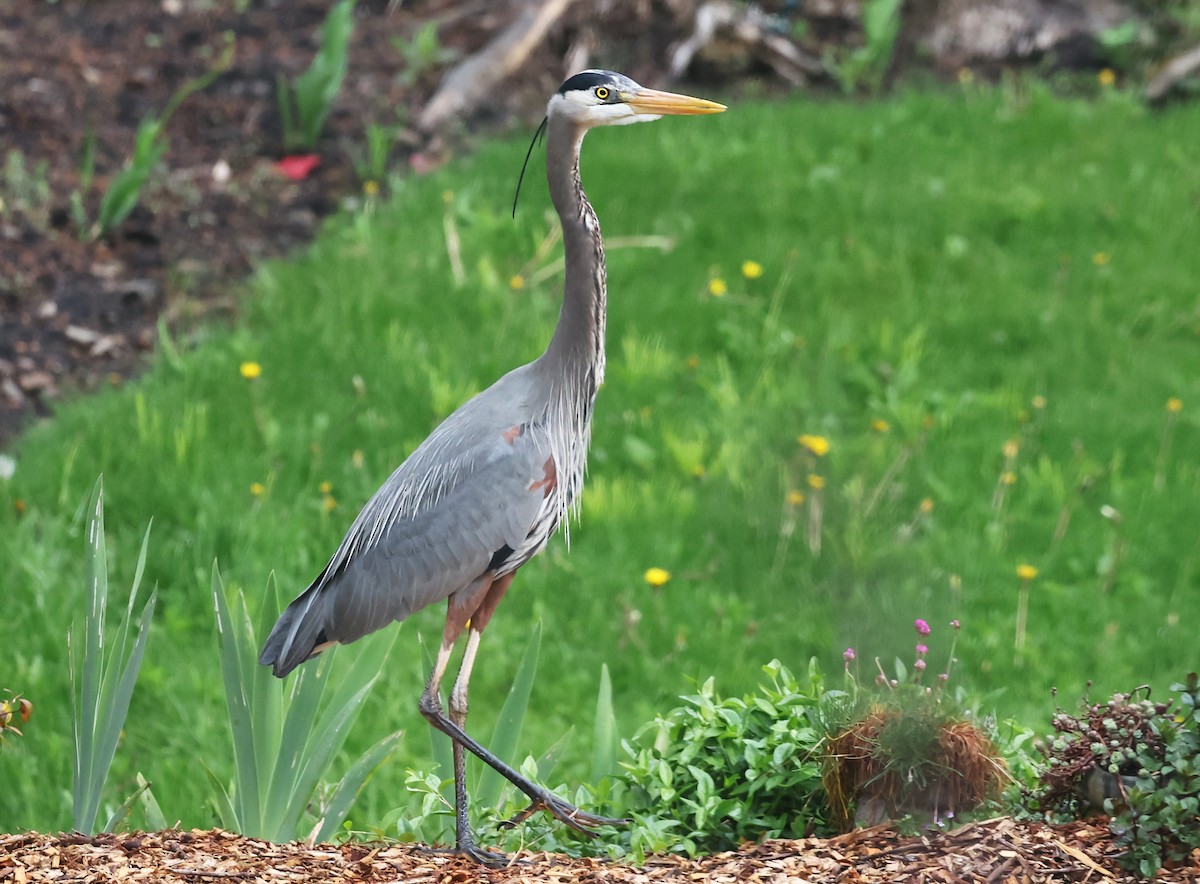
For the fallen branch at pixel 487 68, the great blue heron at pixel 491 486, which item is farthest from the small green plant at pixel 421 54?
the great blue heron at pixel 491 486

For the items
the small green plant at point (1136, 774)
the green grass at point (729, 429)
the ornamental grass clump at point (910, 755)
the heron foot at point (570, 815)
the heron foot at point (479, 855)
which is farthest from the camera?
the green grass at point (729, 429)

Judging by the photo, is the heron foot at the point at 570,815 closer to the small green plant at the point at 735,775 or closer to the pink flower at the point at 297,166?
the small green plant at the point at 735,775

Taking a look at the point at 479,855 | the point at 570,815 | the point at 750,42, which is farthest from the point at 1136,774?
the point at 750,42

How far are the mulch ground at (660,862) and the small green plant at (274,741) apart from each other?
0.71 feet

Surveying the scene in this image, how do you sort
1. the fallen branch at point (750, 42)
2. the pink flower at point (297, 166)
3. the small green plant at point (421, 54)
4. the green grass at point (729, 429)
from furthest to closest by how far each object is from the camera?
1. the fallen branch at point (750, 42)
2. the small green plant at point (421, 54)
3. the pink flower at point (297, 166)
4. the green grass at point (729, 429)

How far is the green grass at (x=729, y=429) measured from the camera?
519 cm

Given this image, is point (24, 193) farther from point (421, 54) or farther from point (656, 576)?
point (656, 576)

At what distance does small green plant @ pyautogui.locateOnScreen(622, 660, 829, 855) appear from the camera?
3.44 meters

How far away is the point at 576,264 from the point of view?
374cm

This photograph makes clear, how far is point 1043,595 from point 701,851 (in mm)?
2524

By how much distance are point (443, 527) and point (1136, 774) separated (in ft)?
5.71

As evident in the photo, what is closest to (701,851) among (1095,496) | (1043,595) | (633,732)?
(633,732)

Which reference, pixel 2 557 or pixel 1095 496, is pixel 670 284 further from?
pixel 2 557

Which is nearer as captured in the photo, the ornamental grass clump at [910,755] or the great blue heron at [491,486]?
the ornamental grass clump at [910,755]
